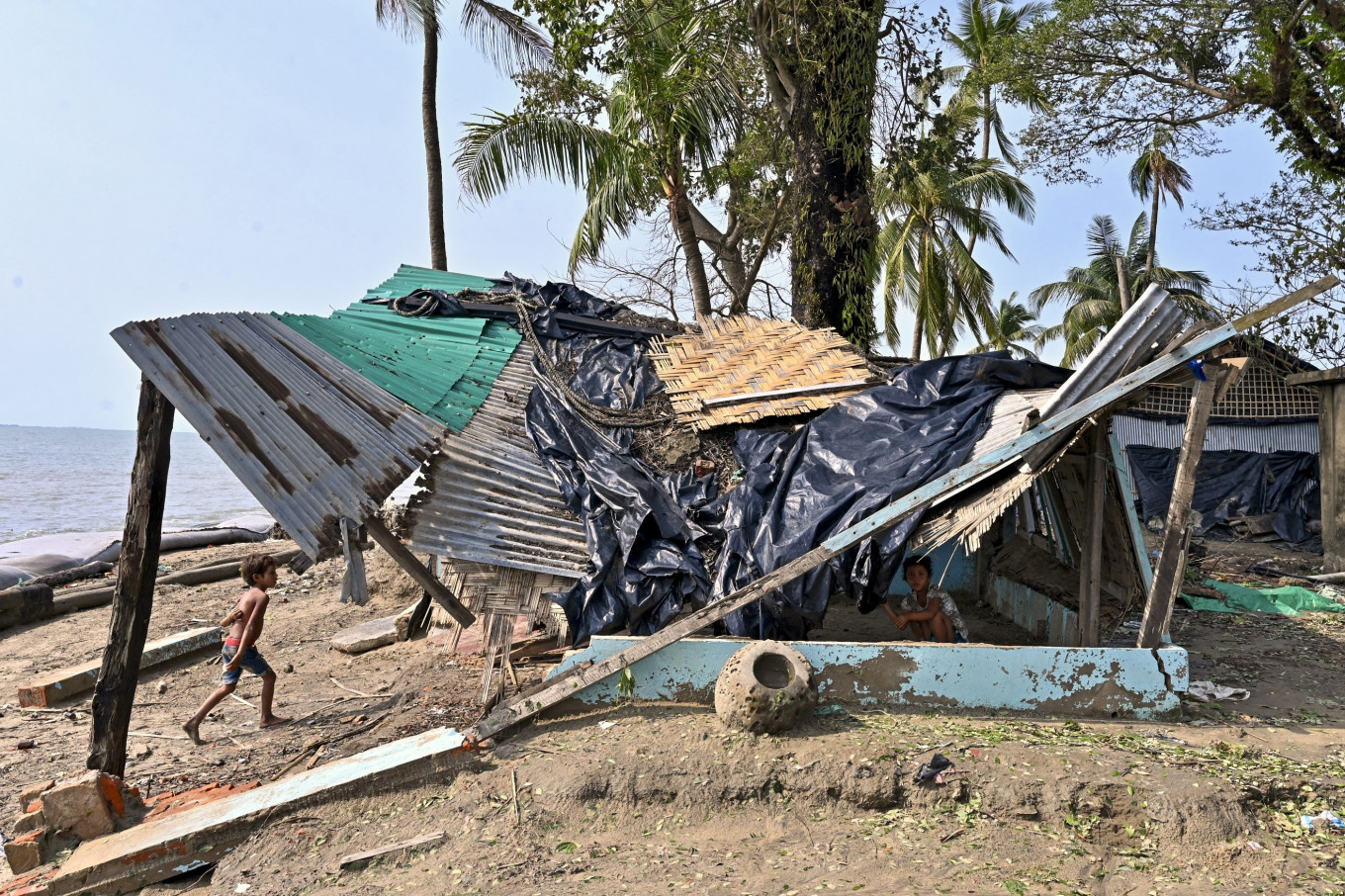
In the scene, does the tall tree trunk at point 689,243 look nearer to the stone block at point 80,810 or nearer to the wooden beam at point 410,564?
the wooden beam at point 410,564

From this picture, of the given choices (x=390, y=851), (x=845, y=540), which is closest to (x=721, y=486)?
(x=845, y=540)

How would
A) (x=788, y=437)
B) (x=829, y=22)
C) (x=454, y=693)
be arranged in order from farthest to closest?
(x=829, y=22)
(x=788, y=437)
(x=454, y=693)

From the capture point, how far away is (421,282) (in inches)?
416

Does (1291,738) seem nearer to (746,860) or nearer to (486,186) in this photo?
(746,860)

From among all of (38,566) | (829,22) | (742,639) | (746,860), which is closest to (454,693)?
(742,639)

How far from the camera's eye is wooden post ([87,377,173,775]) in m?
4.82

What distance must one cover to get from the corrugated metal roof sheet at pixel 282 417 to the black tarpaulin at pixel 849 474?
95.0 inches

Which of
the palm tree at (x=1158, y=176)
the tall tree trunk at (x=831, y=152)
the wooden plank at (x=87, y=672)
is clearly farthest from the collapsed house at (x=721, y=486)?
the palm tree at (x=1158, y=176)

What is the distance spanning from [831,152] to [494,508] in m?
7.02

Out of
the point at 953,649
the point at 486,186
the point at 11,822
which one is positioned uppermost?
the point at 486,186

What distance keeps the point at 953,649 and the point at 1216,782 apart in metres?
1.46

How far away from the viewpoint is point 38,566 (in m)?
12.3

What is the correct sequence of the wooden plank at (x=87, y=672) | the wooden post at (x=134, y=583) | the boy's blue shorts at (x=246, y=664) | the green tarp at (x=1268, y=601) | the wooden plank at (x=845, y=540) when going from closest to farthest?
the wooden post at (x=134, y=583), the wooden plank at (x=845, y=540), the boy's blue shorts at (x=246, y=664), the wooden plank at (x=87, y=672), the green tarp at (x=1268, y=601)

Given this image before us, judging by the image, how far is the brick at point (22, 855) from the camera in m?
4.40
